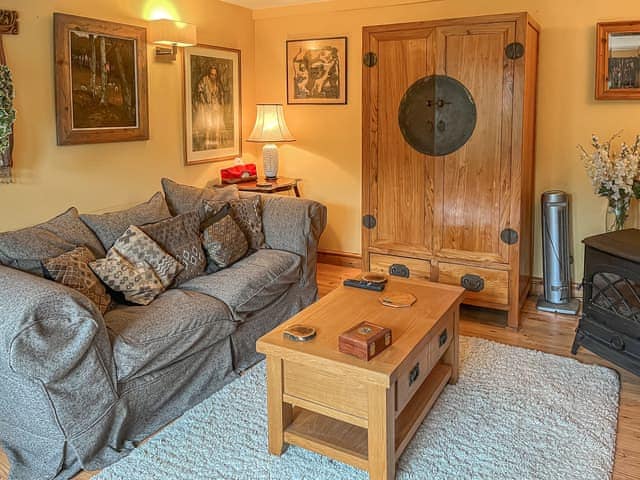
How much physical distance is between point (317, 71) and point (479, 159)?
73.8 inches

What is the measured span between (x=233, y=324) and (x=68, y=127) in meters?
1.54

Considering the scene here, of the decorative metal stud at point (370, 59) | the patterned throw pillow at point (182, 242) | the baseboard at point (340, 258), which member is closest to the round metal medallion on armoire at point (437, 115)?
the decorative metal stud at point (370, 59)

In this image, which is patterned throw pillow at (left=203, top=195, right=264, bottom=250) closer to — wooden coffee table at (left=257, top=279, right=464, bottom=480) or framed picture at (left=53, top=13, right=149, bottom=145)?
framed picture at (left=53, top=13, right=149, bottom=145)

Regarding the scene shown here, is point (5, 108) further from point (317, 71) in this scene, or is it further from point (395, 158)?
Result: point (317, 71)

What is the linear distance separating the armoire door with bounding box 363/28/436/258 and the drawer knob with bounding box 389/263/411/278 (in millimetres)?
102

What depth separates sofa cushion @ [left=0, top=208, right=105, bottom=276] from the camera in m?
2.64

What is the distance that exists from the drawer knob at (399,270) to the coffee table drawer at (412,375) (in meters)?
1.42

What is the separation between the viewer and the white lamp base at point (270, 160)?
15.8 ft

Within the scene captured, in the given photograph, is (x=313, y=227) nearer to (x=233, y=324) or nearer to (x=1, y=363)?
(x=233, y=324)

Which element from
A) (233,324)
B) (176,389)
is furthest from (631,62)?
(176,389)

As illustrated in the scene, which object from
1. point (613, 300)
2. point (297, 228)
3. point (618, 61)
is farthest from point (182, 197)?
point (618, 61)

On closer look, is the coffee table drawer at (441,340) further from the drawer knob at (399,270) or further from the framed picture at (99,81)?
the framed picture at (99,81)

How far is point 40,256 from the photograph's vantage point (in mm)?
2693

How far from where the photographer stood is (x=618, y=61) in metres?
3.76
